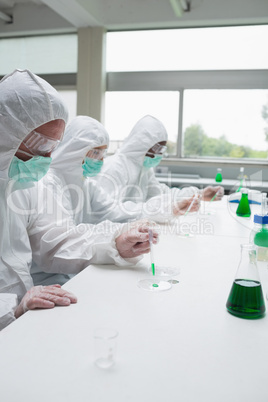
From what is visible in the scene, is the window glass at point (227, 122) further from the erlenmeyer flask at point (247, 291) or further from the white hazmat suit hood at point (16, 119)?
the erlenmeyer flask at point (247, 291)

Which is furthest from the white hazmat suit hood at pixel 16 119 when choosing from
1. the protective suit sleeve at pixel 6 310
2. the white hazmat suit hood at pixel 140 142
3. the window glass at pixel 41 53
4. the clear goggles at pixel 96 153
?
the window glass at pixel 41 53

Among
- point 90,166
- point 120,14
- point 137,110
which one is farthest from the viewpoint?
point 137,110

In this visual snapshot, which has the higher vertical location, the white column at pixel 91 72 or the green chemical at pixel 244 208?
the white column at pixel 91 72

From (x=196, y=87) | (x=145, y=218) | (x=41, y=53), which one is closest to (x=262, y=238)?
(x=145, y=218)

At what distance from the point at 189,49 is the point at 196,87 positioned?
1.57 feet

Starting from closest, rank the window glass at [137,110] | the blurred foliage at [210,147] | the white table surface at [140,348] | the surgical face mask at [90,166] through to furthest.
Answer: the white table surface at [140,348], the surgical face mask at [90,166], the blurred foliage at [210,147], the window glass at [137,110]

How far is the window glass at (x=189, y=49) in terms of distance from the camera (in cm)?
452

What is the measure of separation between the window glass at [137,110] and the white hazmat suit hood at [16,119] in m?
3.74

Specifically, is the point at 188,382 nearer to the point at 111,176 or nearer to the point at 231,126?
the point at 111,176

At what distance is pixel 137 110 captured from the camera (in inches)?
199

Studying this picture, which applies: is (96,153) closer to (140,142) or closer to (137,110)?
(140,142)

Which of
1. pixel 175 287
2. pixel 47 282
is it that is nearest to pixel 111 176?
pixel 47 282

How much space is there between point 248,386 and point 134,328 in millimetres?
286

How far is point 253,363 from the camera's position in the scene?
73 cm
